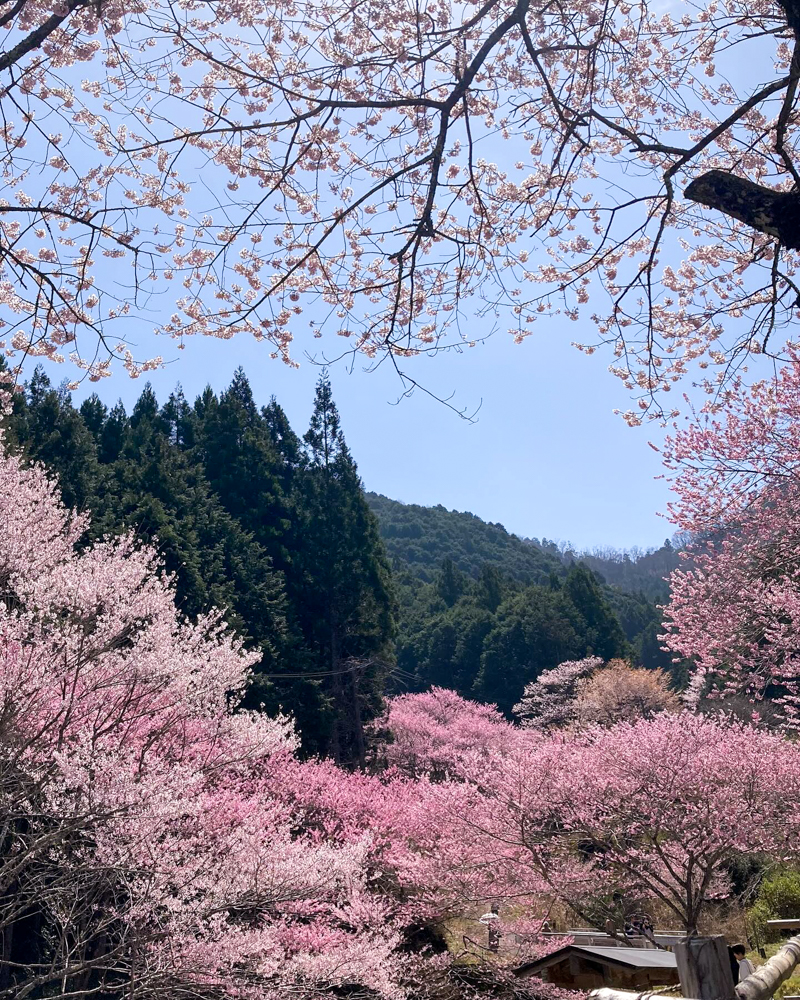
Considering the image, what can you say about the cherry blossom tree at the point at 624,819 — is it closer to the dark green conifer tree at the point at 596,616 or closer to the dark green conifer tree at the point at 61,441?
the dark green conifer tree at the point at 61,441

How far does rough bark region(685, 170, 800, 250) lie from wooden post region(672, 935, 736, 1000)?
7.06ft

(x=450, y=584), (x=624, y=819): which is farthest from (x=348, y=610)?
(x=450, y=584)

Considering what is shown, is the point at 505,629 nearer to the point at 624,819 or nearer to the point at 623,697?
the point at 623,697

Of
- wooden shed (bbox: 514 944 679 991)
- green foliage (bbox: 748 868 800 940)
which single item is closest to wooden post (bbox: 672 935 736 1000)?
wooden shed (bbox: 514 944 679 991)

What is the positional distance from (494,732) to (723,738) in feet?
65.5

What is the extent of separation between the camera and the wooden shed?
338 inches

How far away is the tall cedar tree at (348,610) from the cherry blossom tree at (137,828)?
13.3 m

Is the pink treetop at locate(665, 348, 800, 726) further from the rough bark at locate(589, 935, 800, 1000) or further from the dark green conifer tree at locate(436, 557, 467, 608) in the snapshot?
the dark green conifer tree at locate(436, 557, 467, 608)

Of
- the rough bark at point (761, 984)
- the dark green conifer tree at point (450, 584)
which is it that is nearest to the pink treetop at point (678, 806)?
the rough bark at point (761, 984)

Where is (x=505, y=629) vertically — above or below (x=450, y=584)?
below

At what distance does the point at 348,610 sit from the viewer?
2598 centimetres

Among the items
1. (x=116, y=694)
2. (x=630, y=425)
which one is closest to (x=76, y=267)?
(x=630, y=425)

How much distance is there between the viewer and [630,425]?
5.75 meters

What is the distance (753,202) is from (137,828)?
6.82 metres
